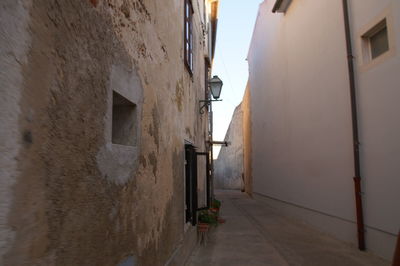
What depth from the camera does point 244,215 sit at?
10555mm

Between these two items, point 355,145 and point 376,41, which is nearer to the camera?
point 376,41

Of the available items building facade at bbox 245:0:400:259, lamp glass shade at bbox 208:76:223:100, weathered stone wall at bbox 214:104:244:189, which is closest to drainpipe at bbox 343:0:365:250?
building facade at bbox 245:0:400:259

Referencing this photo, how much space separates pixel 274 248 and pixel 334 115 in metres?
3.02

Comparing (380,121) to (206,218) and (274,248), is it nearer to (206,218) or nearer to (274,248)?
(274,248)

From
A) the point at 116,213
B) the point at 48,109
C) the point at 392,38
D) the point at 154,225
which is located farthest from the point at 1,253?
the point at 392,38

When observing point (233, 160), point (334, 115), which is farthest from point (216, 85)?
point (233, 160)

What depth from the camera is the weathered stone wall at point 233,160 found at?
24.6m

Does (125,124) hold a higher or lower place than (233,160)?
lower

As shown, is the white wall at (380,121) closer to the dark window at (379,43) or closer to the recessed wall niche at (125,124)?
the dark window at (379,43)

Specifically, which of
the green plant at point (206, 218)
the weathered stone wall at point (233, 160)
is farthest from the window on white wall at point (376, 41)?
the weathered stone wall at point (233, 160)

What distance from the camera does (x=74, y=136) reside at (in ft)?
5.23

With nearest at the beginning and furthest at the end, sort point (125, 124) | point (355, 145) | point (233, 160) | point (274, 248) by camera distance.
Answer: point (125, 124)
point (355, 145)
point (274, 248)
point (233, 160)

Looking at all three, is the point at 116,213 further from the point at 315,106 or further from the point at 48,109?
the point at 315,106

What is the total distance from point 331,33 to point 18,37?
7.10 m
